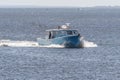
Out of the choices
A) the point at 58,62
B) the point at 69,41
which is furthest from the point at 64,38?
the point at 58,62

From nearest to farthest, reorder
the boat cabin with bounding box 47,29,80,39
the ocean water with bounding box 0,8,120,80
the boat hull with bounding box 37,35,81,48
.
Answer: the ocean water with bounding box 0,8,120,80
the boat hull with bounding box 37,35,81,48
the boat cabin with bounding box 47,29,80,39

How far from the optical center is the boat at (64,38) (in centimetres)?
8906

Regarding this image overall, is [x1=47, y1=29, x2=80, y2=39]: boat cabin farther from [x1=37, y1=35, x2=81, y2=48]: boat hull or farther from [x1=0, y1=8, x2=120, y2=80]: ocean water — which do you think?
[x1=0, y1=8, x2=120, y2=80]: ocean water

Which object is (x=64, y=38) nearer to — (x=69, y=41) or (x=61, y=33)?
(x=69, y=41)

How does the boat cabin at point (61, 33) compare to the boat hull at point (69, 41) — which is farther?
the boat cabin at point (61, 33)

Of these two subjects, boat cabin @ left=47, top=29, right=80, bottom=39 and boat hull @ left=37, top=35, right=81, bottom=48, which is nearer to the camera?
boat hull @ left=37, top=35, right=81, bottom=48

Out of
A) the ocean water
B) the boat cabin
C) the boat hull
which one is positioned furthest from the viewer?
the boat cabin

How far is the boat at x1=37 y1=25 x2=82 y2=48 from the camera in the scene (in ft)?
292

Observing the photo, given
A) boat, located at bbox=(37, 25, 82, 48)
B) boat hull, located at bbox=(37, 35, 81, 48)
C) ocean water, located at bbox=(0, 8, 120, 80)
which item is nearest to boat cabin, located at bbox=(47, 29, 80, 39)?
boat, located at bbox=(37, 25, 82, 48)

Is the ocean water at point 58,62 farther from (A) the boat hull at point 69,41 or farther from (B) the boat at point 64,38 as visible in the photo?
(B) the boat at point 64,38

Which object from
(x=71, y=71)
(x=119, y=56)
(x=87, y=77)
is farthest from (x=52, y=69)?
(x=119, y=56)

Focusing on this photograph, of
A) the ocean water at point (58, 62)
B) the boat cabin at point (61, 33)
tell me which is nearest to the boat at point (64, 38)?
the boat cabin at point (61, 33)

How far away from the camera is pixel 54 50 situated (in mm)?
86438

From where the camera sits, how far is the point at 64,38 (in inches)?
3511
